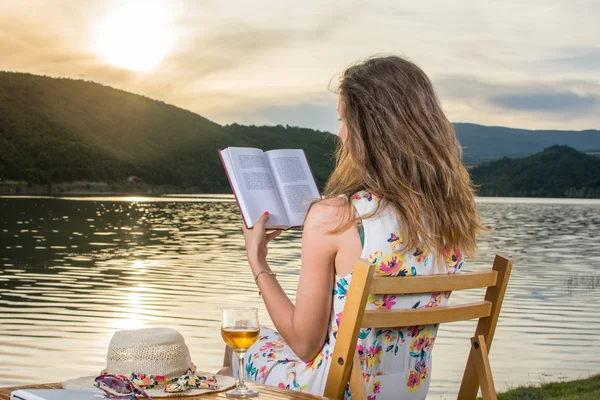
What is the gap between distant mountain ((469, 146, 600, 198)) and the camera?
10356 centimetres

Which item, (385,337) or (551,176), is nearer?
(385,337)

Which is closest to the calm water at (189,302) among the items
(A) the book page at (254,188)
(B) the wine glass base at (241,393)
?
(A) the book page at (254,188)

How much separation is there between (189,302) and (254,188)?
905 centimetres

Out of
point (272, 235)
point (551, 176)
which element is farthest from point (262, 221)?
point (551, 176)

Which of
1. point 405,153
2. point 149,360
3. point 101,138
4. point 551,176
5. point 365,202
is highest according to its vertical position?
point 101,138

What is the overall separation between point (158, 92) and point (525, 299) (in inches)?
4596

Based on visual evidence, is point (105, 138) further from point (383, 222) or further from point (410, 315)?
point (410, 315)

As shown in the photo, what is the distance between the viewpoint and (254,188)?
2.81 m

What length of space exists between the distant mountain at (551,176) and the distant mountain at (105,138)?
10712 mm

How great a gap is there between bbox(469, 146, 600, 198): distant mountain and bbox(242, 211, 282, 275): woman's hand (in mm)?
102075

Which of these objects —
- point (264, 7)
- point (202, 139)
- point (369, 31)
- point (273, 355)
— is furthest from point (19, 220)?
point (202, 139)

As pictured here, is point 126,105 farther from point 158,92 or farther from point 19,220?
point 19,220

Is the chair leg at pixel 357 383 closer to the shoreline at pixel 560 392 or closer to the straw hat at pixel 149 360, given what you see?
the straw hat at pixel 149 360

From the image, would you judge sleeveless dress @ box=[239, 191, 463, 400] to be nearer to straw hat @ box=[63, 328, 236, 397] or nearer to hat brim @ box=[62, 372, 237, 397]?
hat brim @ box=[62, 372, 237, 397]
